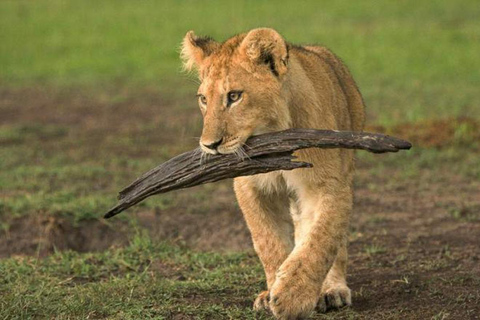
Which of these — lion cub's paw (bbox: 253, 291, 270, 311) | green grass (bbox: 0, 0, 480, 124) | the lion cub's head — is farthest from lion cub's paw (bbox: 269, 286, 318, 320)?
green grass (bbox: 0, 0, 480, 124)

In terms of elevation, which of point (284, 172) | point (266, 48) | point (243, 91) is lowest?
point (284, 172)

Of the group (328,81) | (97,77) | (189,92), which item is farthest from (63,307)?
(97,77)

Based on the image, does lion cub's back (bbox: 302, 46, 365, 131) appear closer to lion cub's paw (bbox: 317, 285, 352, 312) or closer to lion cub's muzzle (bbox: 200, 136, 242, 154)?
lion cub's paw (bbox: 317, 285, 352, 312)

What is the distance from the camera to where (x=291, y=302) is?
403 centimetres

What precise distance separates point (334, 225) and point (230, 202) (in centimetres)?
261

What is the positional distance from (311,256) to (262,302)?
40 cm

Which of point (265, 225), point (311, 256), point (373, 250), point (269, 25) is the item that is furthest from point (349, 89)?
point (269, 25)

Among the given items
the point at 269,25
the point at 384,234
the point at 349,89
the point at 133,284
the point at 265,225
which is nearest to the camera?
the point at 265,225

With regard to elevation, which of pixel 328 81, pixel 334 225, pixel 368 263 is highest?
pixel 328 81

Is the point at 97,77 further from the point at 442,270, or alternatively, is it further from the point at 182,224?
the point at 442,270

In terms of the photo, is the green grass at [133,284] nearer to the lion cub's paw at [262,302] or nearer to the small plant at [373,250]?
the lion cub's paw at [262,302]

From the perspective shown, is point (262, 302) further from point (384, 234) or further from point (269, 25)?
point (269, 25)

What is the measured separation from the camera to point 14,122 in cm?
1012

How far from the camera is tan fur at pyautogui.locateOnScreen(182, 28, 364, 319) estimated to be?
13.5 feet
